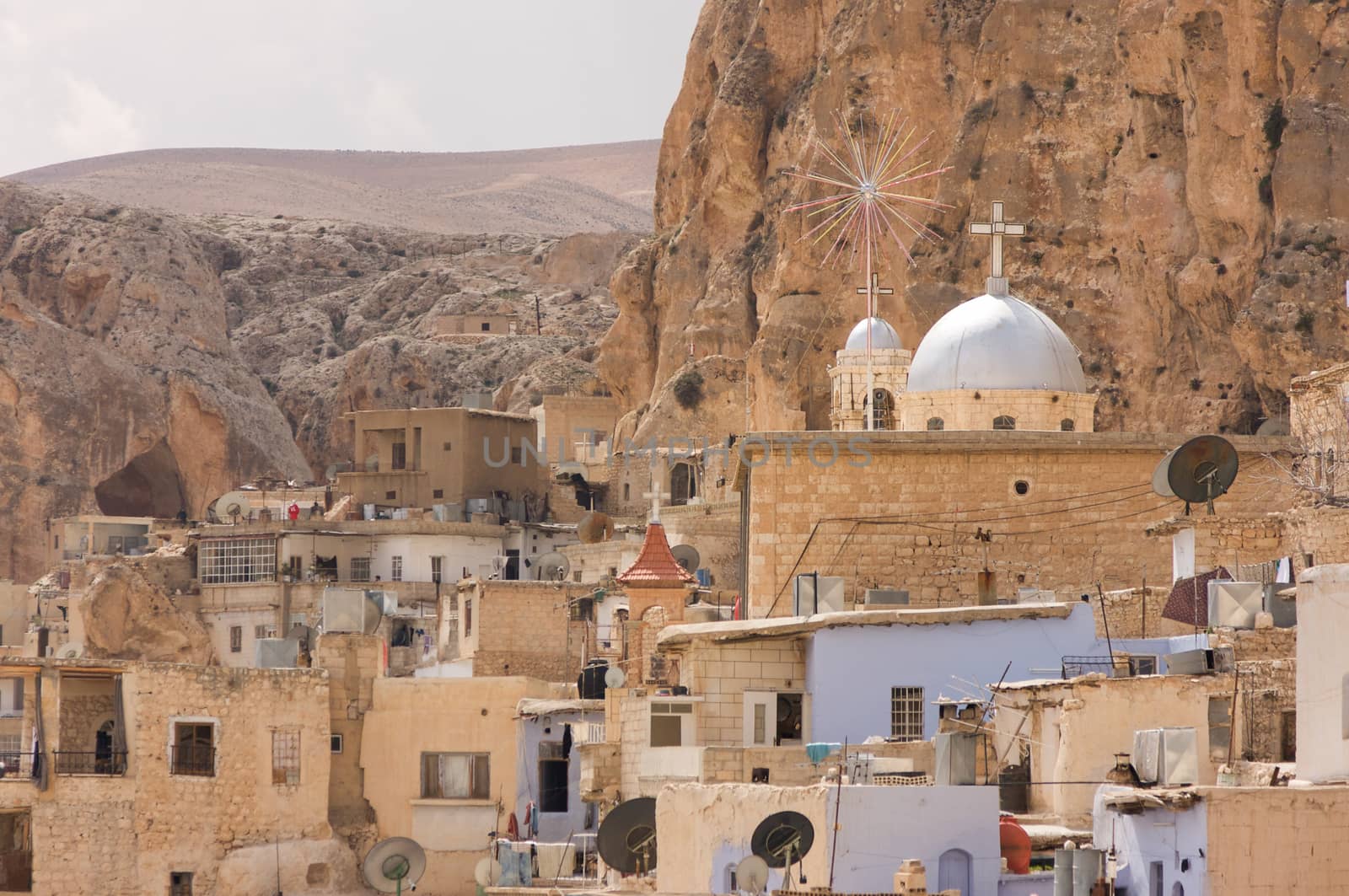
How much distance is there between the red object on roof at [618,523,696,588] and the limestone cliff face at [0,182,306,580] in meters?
37.3

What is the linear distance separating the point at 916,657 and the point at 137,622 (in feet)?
106

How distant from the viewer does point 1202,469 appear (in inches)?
1177

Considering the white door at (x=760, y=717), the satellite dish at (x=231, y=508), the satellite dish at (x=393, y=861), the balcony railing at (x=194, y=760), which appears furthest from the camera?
the satellite dish at (x=231, y=508)

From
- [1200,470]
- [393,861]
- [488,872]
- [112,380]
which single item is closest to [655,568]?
[393,861]

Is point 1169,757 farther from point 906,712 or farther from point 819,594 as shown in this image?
point 819,594

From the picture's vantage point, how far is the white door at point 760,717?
27250 millimetres

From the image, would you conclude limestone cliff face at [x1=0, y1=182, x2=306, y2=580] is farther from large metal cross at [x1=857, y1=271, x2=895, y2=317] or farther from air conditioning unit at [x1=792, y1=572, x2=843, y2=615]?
air conditioning unit at [x1=792, y1=572, x2=843, y2=615]

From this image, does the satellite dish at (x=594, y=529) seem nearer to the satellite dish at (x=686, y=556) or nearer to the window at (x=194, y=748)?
the satellite dish at (x=686, y=556)

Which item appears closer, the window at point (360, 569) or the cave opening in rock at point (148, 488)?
the window at point (360, 569)

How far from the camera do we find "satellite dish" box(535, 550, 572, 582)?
5200 centimetres

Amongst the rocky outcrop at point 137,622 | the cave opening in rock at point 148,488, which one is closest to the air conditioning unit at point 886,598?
the rocky outcrop at point 137,622

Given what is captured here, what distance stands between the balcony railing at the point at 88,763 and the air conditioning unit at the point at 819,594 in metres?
9.20

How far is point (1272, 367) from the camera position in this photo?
47.3 m

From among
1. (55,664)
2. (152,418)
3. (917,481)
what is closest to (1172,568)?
(917,481)
